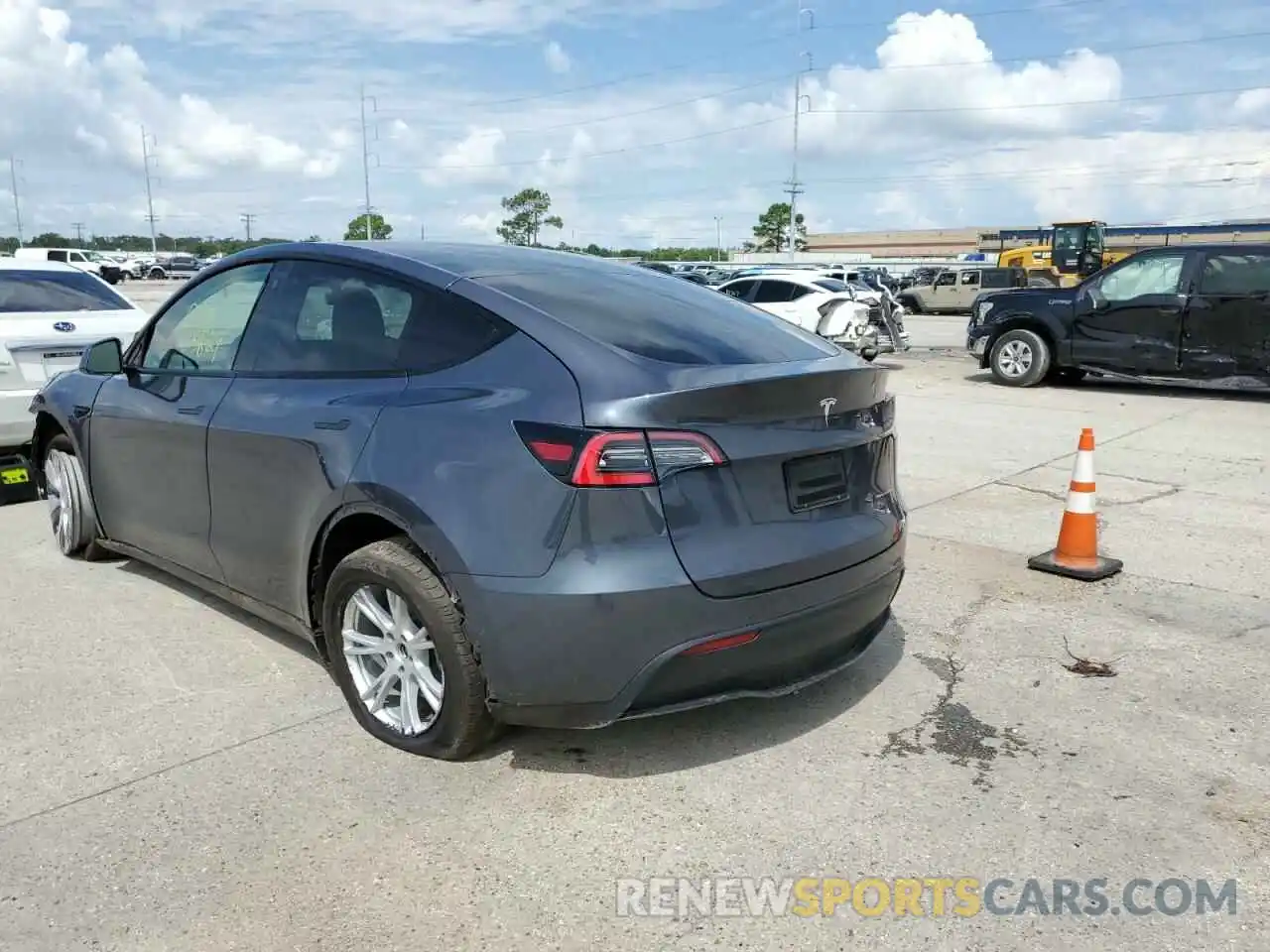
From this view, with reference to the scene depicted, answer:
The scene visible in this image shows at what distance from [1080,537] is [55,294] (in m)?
6.99

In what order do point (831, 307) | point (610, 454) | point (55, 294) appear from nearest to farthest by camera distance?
point (610, 454) < point (55, 294) < point (831, 307)

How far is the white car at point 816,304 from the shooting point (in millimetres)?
16844

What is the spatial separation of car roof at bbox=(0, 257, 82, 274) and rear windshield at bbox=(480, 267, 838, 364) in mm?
5491

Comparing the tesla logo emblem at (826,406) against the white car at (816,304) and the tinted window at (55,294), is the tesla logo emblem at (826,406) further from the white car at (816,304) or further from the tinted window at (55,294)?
the white car at (816,304)

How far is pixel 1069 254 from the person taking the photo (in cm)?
4547

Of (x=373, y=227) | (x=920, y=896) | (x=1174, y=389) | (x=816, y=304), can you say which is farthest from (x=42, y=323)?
(x=373, y=227)

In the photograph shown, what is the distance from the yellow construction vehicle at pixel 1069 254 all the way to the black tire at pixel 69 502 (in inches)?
1708

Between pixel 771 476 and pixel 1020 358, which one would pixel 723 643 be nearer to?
pixel 771 476

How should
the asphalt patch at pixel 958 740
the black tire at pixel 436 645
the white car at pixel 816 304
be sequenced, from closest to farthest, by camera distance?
1. the black tire at pixel 436 645
2. the asphalt patch at pixel 958 740
3. the white car at pixel 816 304

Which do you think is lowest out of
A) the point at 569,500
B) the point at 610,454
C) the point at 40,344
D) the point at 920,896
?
the point at 920,896

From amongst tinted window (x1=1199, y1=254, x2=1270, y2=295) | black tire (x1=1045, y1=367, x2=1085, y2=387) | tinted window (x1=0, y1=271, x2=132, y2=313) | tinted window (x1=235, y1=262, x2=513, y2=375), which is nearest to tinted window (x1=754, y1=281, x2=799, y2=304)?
black tire (x1=1045, y1=367, x2=1085, y2=387)

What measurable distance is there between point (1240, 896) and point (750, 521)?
157cm

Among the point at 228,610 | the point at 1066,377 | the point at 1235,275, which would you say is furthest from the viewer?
the point at 1066,377

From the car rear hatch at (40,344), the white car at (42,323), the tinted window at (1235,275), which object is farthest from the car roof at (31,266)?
the tinted window at (1235,275)
